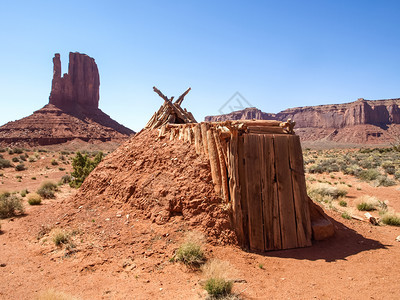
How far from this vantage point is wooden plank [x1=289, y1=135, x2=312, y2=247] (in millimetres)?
5441

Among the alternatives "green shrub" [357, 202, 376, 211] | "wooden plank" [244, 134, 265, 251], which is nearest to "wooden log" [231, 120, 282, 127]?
"wooden plank" [244, 134, 265, 251]

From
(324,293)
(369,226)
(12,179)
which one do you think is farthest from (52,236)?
(12,179)

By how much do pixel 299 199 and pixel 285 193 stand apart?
1.21ft

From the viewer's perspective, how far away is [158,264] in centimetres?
466

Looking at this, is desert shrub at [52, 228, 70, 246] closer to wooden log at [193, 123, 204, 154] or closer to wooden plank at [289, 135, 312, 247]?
wooden log at [193, 123, 204, 154]

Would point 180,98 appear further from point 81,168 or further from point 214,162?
point 81,168

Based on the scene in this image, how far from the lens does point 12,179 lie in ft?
56.7

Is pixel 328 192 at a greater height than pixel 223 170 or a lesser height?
lesser

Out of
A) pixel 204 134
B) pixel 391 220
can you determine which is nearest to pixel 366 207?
pixel 391 220

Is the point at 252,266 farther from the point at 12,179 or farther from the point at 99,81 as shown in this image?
the point at 99,81

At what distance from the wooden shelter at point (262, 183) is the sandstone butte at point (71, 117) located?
52719mm

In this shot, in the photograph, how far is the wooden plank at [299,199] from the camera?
544cm

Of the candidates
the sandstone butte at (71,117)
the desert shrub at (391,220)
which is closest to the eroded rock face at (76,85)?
the sandstone butte at (71,117)

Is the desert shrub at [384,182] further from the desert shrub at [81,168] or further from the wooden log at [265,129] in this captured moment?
the desert shrub at [81,168]
